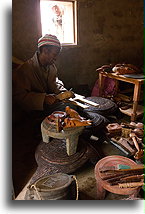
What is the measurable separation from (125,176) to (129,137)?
1.15 m

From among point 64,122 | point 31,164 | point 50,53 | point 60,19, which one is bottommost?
point 31,164

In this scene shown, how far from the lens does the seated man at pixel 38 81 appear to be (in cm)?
248

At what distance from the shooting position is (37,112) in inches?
106

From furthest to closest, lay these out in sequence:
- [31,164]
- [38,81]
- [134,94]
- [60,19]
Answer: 1. [60,19]
2. [134,94]
3. [38,81]
4. [31,164]

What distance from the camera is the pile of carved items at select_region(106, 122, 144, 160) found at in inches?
96.5

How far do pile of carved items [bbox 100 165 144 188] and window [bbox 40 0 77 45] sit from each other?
11.0 ft

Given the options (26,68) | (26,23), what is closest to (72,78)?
(26,23)

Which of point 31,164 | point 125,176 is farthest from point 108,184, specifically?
point 31,164

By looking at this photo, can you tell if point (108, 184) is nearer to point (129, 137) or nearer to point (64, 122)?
point (64, 122)

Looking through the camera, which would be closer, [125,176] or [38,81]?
[125,176]

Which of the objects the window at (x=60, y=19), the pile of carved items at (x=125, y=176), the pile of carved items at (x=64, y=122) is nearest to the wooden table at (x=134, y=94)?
the window at (x=60, y=19)

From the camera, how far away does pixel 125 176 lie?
5.70ft

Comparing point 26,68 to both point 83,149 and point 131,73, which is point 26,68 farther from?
point 131,73

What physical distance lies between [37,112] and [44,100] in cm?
30
